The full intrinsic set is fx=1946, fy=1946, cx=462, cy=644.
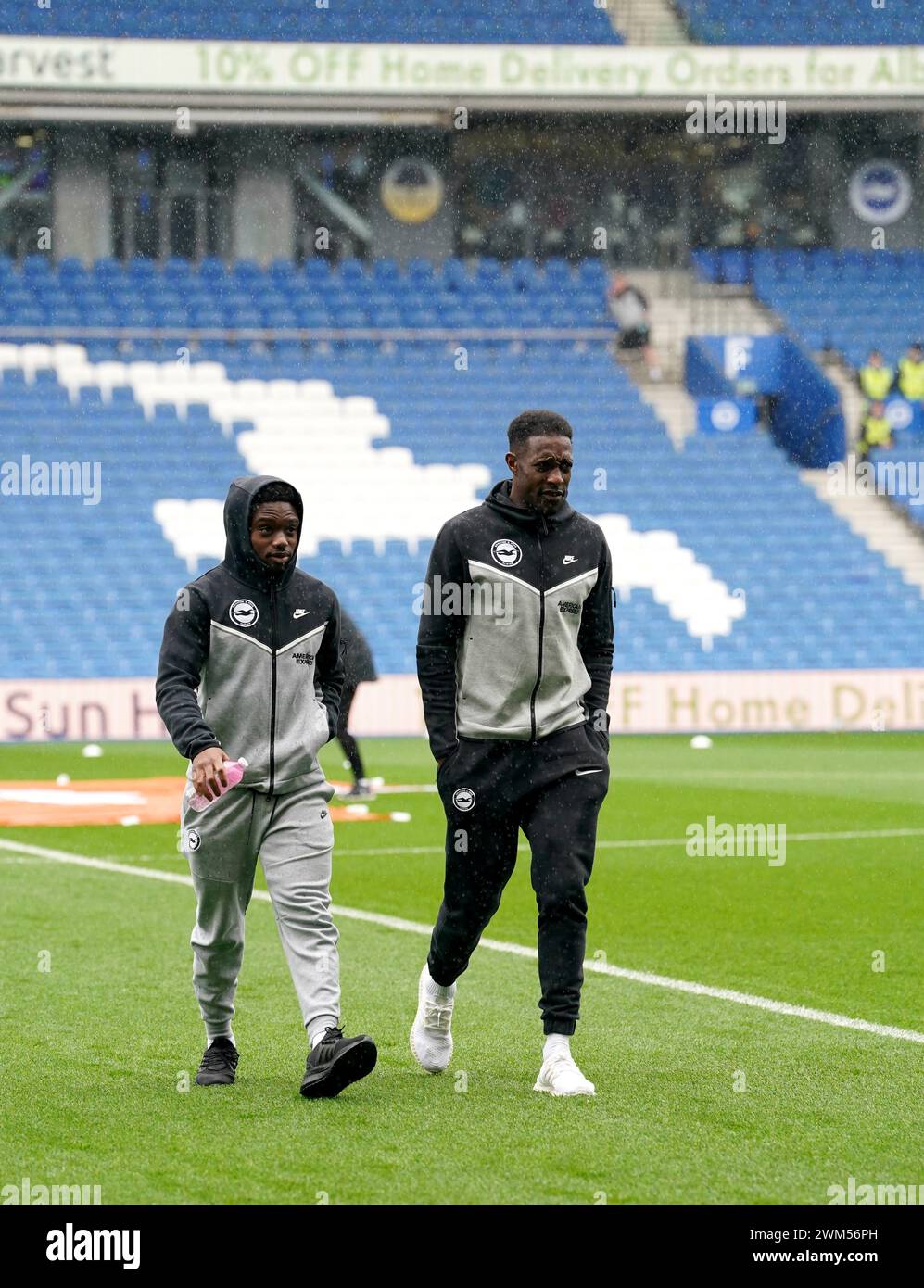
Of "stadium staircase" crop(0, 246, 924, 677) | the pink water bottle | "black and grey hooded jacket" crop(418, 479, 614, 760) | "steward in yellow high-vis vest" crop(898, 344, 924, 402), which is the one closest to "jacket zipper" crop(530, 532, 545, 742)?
"black and grey hooded jacket" crop(418, 479, 614, 760)

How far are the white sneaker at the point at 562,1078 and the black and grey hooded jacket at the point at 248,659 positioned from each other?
1123 millimetres

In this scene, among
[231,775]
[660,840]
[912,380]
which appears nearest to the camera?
[231,775]

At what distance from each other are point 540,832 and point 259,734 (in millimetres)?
894

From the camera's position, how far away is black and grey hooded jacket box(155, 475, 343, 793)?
5770 mm

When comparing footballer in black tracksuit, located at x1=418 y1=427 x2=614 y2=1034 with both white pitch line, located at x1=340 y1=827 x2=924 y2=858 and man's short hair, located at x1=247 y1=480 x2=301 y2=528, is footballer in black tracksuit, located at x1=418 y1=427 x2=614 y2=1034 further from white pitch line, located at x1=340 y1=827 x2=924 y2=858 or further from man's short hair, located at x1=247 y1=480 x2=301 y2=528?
white pitch line, located at x1=340 y1=827 x2=924 y2=858

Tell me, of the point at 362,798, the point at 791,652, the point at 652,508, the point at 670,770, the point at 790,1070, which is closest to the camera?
the point at 790,1070

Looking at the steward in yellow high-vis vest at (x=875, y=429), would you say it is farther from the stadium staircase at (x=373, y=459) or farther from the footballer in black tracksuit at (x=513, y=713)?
the footballer in black tracksuit at (x=513, y=713)

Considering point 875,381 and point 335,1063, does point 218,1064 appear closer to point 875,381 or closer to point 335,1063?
point 335,1063

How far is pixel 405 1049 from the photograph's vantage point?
21.7ft

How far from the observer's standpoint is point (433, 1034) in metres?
6.16

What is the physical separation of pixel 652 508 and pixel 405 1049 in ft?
83.4

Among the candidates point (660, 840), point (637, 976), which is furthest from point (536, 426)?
point (660, 840)
